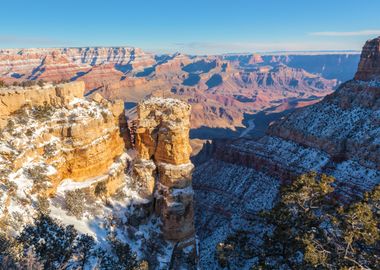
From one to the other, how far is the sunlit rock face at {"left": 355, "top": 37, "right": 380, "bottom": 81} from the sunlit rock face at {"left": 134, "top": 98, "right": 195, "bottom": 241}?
5859cm

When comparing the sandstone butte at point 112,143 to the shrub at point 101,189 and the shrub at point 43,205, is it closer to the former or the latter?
the shrub at point 101,189

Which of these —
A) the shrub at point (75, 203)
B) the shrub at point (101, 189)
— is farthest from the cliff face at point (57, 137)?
the shrub at point (75, 203)

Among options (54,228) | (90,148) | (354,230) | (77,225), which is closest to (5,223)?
(54,228)

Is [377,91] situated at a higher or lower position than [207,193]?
higher

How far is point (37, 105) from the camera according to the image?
1095 inches

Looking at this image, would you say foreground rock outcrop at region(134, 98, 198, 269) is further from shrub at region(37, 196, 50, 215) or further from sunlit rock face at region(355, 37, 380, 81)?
sunlit rock face at region(355, 37, 380, 81)

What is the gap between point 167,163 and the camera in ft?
102

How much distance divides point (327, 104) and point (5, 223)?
223ft

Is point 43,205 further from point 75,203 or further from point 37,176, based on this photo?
point 75,203

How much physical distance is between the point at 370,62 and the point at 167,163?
63588 millimetres

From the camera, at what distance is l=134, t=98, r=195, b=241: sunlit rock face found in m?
30.1

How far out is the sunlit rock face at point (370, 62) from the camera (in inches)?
2901

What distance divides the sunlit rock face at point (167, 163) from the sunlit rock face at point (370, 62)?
5859 cm

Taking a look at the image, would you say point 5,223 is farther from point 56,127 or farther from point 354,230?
point 354,230
